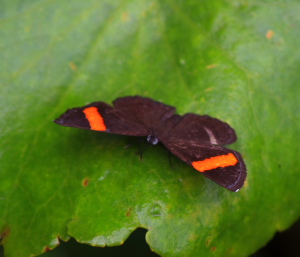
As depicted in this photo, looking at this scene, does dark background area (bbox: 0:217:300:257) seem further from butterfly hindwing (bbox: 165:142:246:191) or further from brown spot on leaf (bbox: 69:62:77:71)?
brown spot on leaf (bbox: 69:62:77:71)

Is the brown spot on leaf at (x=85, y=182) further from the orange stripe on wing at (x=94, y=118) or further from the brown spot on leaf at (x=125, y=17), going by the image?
the brown spot on leaf at (x=125, y=17)

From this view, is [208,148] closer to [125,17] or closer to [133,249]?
[133,249]

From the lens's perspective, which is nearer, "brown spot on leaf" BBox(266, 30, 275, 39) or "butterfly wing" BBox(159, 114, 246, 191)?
"butterfly wing" BBox(159, 114, 246, 191)

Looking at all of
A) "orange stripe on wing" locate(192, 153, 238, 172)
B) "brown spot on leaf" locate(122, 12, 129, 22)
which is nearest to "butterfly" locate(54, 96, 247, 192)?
"orange stripe on wing" locate(192, 153, 238, 172)

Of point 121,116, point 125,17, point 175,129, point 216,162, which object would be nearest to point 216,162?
point 216,162

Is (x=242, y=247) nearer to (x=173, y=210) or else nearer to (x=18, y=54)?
(x=173, y=210)

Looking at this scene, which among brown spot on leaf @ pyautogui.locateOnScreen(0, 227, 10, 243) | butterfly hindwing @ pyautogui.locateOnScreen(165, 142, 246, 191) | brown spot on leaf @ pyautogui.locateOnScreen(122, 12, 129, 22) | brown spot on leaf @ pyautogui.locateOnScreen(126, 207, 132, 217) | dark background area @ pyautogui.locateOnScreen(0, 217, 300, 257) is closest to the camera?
butterfly hindwing @ pyautogui.locateOnScreen(165, 142, 246, 191)

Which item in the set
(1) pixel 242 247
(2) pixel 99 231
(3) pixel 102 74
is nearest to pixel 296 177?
(1) pixel 242 247
